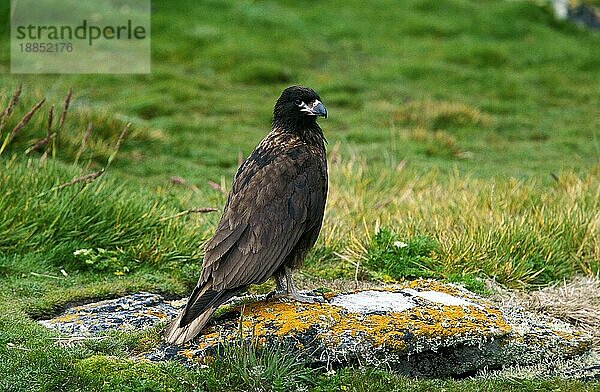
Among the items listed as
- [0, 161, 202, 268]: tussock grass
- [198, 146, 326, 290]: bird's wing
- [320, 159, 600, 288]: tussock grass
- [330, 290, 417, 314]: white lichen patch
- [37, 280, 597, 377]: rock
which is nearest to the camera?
[37, 280, 597, 377]: rock

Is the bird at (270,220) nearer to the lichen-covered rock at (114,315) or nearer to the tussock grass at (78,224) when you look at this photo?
the lichen-covered rock at (114,315)

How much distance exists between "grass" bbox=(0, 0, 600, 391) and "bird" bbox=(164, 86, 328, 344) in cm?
41

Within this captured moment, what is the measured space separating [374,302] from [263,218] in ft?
2.95

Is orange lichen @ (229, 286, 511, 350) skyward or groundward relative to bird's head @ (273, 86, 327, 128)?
groundward

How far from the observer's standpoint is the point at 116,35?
1727 centimetres

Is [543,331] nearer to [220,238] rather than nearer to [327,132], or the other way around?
[220,238]

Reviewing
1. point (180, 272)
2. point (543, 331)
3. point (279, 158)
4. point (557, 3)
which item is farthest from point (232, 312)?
point (557, 3)

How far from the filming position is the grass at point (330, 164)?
191 inches

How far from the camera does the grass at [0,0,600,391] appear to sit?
15.9ft

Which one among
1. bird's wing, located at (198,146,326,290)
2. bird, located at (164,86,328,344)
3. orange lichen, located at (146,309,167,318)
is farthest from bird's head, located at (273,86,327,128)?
orange lichen, located at (146,309,167,318)

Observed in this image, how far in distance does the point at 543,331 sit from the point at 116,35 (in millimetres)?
14007

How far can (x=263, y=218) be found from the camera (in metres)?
4.85

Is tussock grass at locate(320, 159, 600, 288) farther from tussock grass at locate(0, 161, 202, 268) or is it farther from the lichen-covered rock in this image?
the lichen-covered rock

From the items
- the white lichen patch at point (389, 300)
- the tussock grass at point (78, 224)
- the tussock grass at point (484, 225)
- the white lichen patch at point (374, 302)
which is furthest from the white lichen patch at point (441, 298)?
the tussock grass at point (78, 224)
